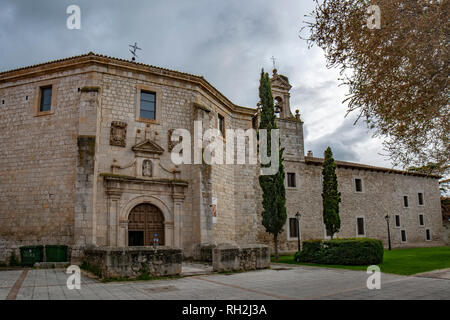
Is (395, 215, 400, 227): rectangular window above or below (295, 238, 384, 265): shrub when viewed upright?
above

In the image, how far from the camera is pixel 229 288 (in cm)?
805

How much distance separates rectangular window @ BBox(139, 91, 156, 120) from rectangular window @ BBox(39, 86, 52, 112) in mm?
4156

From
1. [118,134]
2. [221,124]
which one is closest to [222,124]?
[221,124]

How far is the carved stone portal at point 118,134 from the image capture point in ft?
48.4

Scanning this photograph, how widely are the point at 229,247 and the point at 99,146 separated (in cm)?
718

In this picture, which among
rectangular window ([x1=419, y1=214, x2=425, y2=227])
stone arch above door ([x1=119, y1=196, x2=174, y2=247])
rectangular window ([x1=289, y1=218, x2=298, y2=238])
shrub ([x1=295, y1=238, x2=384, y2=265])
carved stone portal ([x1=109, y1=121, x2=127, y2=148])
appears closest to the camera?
shrub ([x1=295, y1=238, x2=384, y2=265])

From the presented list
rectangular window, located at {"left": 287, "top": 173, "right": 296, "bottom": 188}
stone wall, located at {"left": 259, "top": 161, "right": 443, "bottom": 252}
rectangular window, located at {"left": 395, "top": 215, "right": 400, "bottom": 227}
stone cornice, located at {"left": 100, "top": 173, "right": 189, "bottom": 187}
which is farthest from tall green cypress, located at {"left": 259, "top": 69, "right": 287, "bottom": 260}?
rectangular window, located at {"left": 395, "top": 215, "right": 400, "bottom": 227}

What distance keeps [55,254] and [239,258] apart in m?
6.89

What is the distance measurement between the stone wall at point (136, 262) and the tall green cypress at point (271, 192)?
8378 millimetres

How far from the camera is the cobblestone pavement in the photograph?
695 cm

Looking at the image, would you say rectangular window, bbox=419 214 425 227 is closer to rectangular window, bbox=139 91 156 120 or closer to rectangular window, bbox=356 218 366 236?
rectangular window, bbox=356 218 366 236

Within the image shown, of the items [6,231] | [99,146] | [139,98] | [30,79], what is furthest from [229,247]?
[30,79]

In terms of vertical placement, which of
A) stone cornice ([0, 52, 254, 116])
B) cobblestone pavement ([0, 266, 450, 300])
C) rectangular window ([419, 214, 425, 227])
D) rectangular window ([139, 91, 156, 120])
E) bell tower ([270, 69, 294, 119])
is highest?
bell tower ([270, 69, 294, 119])
